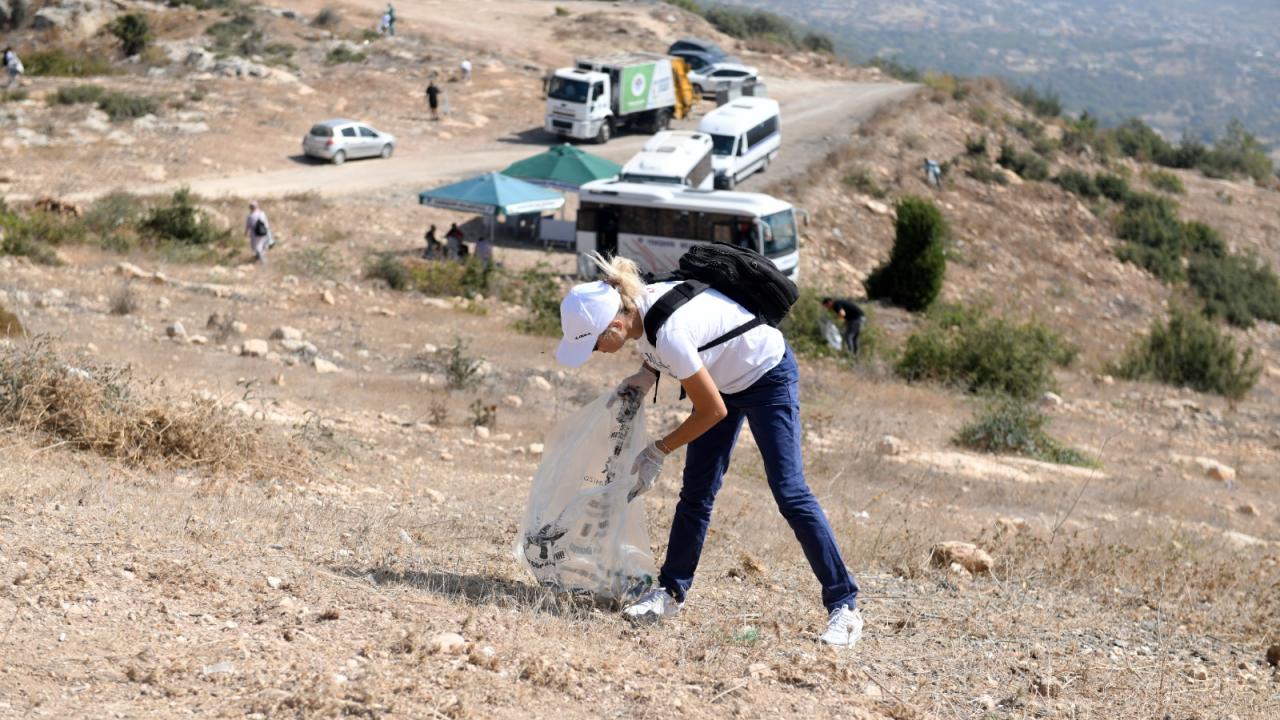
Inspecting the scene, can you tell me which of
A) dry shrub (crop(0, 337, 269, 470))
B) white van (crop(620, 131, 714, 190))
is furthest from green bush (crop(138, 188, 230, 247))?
dry shrub (crop(0, 337, 269, 470))

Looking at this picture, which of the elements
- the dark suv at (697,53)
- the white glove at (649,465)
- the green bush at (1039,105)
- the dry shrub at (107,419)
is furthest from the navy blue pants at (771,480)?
the green bush at (1039,105)

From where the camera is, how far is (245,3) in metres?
45.0

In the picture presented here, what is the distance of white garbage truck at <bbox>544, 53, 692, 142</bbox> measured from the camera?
31703mm

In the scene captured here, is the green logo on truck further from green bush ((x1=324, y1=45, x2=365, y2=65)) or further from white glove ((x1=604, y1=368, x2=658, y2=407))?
white glove ((x1=604, y1=368, x2=658, y2=407))

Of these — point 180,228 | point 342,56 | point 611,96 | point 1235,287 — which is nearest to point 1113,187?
point 1235,287

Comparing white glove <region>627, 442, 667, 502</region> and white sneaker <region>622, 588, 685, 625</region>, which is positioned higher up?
white glove <region>627, 442, 667, 502</region>

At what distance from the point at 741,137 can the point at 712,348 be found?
2496cm

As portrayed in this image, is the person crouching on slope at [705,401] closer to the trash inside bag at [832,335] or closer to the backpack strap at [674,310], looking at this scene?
the backpack strap at [674,310]

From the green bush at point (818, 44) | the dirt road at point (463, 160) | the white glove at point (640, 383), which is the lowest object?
the green bush at point (818, 44)

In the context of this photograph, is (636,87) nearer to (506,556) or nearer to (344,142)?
(344,142)

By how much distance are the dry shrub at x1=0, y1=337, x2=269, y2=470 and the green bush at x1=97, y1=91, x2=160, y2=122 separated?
24809 millimetres

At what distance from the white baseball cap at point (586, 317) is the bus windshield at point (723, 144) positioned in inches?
971

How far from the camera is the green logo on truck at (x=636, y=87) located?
32.5 m

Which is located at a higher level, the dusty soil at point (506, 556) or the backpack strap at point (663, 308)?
the backpack strap at point (663, 308)
